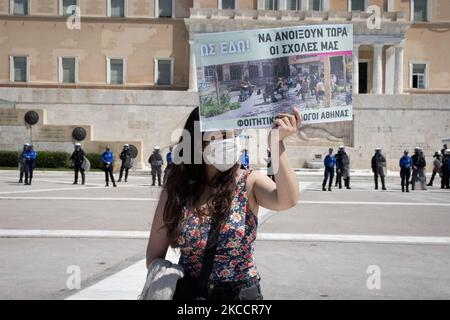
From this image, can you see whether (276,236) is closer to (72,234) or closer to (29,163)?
(72,234)

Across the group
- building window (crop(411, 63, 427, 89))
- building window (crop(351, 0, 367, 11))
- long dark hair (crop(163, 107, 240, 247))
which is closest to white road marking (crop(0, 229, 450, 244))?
long dark hair (crop(163, 107, 240, 247))

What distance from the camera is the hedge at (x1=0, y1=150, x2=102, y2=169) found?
33.7 meters

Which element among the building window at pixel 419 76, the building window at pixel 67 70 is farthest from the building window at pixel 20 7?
the building window at pixel 419 76

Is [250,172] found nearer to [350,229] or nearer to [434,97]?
[350,229]

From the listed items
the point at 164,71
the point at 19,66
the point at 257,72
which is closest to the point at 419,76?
the point at 164,71

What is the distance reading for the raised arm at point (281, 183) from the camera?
330cm

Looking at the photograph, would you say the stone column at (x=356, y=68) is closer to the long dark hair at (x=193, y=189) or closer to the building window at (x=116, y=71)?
the building window at (x=116, y=71)

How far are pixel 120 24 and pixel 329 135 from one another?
20.7 metres

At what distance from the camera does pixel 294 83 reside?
352 centimetres

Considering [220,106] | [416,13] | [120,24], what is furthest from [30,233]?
[416,13]

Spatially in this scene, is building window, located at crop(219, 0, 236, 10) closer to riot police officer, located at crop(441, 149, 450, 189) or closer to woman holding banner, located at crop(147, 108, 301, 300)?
riot police officer, located at crop(441, 149, 450, 189)

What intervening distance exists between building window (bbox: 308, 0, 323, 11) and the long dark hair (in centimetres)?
4880

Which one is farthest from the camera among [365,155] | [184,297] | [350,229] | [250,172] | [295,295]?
Answer: [365,155]

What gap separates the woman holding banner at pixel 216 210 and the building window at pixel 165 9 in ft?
160
